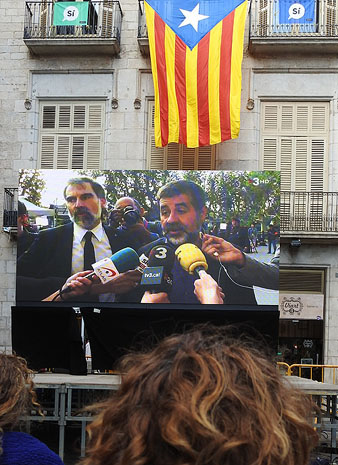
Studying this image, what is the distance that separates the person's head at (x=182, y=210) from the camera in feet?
52.5

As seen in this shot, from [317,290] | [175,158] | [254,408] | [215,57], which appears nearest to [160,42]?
[215,57]

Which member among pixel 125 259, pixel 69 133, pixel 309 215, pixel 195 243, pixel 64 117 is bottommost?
pixel 125 259

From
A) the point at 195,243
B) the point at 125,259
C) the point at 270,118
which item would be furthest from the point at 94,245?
the point at 270,118

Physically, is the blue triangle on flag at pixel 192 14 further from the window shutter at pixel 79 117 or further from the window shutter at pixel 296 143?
the window shutter at pixel 79 117

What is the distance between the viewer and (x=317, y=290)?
18766 mm

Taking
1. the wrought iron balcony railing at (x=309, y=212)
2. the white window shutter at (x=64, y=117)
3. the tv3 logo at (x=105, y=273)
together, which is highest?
the white window shutter at (x=64, y=117)

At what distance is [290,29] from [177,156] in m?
4.67

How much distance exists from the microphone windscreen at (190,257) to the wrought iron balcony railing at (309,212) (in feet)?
12.3

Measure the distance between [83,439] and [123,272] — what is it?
6.40 meters

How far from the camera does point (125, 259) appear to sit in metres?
16.1

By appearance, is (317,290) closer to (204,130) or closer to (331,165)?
(331,165)

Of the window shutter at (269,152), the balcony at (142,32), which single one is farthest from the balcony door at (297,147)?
the balcony at (142,32)

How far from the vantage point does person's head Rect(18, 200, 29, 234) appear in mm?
16438

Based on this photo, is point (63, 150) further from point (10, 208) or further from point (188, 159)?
point (188, 159)
